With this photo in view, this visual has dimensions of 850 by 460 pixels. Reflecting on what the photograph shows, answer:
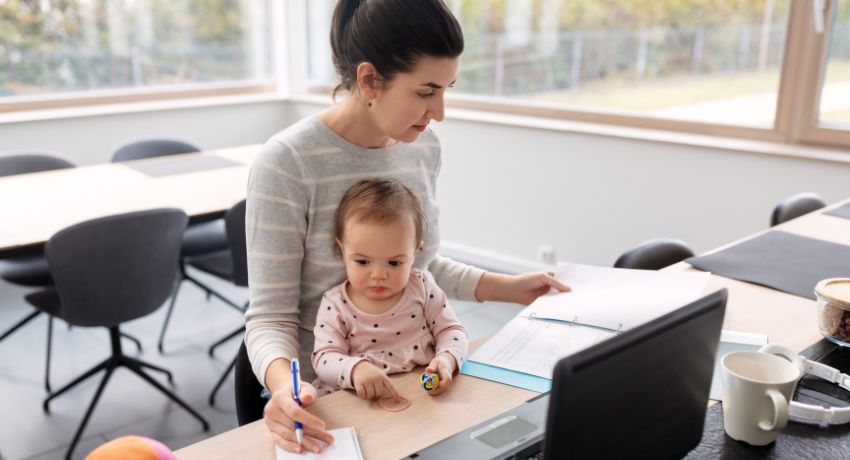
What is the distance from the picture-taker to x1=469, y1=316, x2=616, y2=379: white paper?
124 centimetres

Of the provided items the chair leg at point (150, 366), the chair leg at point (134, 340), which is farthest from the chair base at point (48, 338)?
the chair leg at point (150, 366)

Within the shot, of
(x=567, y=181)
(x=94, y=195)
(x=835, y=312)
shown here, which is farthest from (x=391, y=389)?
(x=567, y=181)

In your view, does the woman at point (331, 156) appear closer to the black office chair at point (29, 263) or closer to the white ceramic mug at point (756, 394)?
the white ceramic mug at point (756, 394)

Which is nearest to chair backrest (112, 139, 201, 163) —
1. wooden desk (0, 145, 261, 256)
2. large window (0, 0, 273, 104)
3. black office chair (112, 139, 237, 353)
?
black office chair (112, 139, 237, 353)

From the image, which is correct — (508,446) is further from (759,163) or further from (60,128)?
(60,128)

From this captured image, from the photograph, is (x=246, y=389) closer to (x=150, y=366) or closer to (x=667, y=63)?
(x=150, y=366)

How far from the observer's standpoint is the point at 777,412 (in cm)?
94

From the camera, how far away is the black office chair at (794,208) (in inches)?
86.6

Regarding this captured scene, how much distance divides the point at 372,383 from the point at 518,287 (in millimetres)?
489

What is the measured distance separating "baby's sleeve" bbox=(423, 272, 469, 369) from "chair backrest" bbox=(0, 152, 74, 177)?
2491 millimetres

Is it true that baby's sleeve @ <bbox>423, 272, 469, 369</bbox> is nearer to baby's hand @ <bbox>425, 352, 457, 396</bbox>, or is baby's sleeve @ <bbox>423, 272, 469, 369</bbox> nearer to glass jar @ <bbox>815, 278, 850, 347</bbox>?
baby's hand @ <bbox>425, 352, 457, 396</bbox>

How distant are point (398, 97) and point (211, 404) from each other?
1.79 metres

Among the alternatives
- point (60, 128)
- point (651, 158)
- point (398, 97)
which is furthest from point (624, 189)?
point (60, 128)

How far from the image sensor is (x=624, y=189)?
334cm
